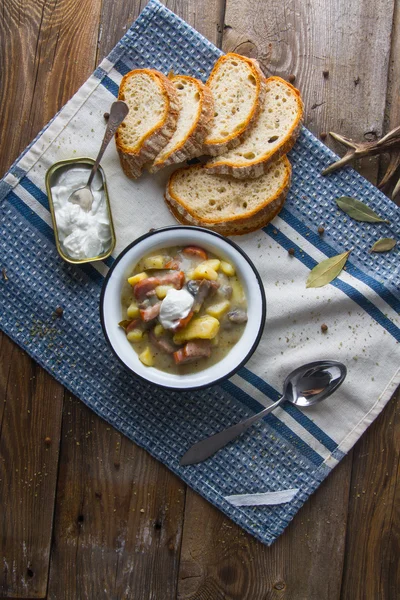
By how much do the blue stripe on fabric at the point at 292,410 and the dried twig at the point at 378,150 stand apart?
2.91 feet

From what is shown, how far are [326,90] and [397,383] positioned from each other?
4.15ft

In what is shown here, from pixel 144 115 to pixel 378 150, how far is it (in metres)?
0.96

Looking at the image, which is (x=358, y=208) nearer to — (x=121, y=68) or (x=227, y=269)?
(x=227, y=269)

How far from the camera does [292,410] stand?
7.76 ft

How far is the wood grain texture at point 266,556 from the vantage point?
Answer: 238 centimetres

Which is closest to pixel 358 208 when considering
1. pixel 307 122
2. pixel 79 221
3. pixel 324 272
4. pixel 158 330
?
pixel 324 272

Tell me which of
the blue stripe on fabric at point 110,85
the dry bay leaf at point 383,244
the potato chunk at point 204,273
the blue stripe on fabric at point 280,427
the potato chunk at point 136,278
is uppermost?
the blue stripe on fabric at point 110,85

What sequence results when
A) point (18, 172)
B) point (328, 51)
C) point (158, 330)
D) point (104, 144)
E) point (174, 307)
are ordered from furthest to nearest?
point (328, 51) → point (18, 172) → point (104, 144) → point (158, 330) → point (174, 307)

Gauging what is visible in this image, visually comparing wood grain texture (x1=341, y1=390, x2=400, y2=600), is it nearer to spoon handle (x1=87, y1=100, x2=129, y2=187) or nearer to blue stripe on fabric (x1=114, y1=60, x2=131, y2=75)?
spoon handle (x1=87, y1=100, x2=129, y2=187)

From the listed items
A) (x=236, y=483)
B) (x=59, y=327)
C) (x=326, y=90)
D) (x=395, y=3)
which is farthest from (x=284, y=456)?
(x=395, y=3)

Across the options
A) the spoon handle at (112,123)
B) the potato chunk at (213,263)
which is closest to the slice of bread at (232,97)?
the spoon handle at (112,123)

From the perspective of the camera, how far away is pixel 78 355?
7.72ft

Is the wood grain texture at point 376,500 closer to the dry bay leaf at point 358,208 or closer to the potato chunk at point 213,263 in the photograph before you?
the dry bay leaf at point 358,208

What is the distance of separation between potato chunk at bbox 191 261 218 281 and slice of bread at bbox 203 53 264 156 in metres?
0.50
